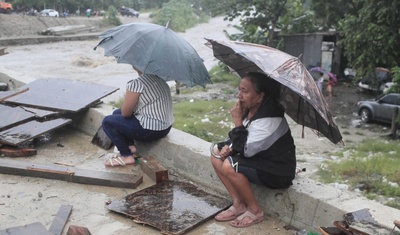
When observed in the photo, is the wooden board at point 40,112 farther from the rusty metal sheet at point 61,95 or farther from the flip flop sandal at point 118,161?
the flip flop sandal at point 118,161

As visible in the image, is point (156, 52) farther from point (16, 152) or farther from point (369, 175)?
point (369, 175)

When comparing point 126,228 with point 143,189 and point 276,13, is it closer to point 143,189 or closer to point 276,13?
point 143,189

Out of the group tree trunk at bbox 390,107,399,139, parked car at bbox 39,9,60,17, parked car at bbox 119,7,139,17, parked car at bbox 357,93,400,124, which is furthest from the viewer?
parked car at bbox 119,7,139,17

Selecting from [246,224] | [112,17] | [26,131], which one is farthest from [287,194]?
[112,17]

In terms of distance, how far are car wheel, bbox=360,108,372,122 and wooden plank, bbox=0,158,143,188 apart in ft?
42.2

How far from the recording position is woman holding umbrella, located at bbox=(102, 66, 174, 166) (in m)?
4.60

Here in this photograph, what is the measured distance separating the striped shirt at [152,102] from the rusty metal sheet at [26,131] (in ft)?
4.30

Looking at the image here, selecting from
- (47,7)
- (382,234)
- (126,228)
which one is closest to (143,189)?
(126,228)

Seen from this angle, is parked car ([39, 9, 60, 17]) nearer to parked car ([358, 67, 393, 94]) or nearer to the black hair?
parked car ([358, 67, 393, 94])

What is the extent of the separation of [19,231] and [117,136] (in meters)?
1.70

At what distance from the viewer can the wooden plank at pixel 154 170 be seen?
443 cm

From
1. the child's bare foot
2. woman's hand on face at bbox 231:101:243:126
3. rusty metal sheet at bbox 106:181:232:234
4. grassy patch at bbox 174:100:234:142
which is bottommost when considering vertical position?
grassy patch at bbox 174:100:234:142

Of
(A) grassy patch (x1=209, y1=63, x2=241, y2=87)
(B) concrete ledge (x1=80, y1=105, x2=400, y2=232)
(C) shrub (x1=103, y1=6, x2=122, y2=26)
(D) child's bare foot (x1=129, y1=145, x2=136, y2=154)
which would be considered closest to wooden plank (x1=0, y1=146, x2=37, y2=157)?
(D) child's bare foot (x1=129, y1=145, x2=136, y2=154)

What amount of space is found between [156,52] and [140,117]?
2.46 feet
